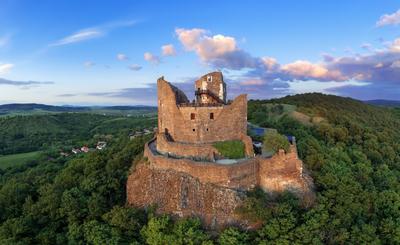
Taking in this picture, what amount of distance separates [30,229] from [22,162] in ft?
155

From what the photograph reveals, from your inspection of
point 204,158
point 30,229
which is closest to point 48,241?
point 30,229

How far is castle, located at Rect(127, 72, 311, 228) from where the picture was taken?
32.0m

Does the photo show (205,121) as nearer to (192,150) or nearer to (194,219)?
(192,150)

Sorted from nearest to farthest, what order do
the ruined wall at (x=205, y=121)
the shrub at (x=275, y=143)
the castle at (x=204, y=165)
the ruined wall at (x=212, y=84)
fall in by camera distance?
the castle at (x=204, y=165) < the shrub at (x=275, y=143) < the ruined wall at (x=205, y=121) < the ruined wall at (x=212, y=84)

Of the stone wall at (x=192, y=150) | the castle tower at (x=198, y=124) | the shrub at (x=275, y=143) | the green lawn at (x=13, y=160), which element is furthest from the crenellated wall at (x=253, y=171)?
the green lawn at (x=13, y=160)

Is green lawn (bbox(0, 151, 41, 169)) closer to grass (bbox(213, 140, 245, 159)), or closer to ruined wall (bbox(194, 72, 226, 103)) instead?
ruined wall (bbox(194, 72, 226, 103))

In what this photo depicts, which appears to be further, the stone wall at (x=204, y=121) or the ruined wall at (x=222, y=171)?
the stone wall at (x=204, y=121)

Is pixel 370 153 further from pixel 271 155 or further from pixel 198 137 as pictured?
pixel 198 137

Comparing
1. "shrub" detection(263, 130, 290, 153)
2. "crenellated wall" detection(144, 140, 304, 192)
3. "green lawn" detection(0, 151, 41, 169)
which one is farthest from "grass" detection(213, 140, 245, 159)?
"green lawn" detection(0, 151, 41, 169)

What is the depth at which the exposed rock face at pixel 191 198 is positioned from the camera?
31250 mm

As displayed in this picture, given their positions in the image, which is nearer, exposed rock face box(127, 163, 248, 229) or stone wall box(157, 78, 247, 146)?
exposed rock face box(127, 163, 248, 229)

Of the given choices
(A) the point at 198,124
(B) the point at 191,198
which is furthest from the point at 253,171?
(A) the point at 198,124

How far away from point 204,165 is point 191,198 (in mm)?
3294

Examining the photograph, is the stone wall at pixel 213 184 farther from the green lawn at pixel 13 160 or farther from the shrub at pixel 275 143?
the green lawn at pixel 13 160
